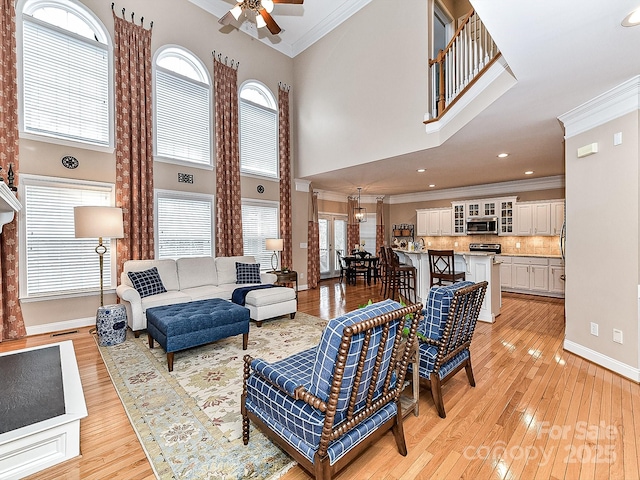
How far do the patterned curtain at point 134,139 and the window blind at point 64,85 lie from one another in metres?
0.23

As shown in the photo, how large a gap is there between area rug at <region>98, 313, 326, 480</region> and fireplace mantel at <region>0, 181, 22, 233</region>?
6.11ft

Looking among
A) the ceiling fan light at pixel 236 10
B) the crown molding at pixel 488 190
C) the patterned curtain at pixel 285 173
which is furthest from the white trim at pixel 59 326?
the crown molding at pixel 488 190

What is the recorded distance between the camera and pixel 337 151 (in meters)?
6.34

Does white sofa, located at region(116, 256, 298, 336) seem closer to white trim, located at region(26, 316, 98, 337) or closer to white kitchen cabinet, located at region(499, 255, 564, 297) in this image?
white trim, located at region(26, 316, 98, 337)

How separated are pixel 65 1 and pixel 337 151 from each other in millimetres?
4898

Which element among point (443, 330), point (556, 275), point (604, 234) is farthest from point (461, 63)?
point (556, 275)

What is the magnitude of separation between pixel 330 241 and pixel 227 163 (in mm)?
4500

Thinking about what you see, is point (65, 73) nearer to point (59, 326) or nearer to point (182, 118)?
point (182, 118)

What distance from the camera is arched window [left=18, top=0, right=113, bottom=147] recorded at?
4184 mm

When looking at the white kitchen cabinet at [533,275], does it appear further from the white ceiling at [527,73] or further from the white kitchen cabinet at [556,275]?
the white ceiling at [527,73]

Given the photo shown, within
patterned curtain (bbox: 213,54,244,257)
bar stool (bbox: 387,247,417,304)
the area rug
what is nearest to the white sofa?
the area rug

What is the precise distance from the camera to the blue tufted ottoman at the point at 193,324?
301 cm

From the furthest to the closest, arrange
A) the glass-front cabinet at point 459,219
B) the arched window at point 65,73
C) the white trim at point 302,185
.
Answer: the glass-front cabinet at point 459,219
the white trim at point 302,185
the arched window at point 65,73

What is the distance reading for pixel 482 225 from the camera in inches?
306
